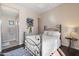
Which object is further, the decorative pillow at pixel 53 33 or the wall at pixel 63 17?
the decorative pillow at pixel 53 33

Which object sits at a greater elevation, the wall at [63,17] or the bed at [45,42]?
the wall at [63,17]

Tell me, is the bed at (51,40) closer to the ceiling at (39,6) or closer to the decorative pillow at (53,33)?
the decorative pillow at (53,33)

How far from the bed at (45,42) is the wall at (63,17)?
11cm

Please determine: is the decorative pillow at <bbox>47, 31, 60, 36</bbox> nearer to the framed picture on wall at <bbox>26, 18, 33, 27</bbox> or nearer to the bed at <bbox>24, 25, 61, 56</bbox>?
the bed at <bbox>24, 25, 61, 56</bbox>

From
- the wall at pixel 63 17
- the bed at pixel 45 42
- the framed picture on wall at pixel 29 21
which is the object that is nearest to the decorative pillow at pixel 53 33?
the bed at pixel 45 42

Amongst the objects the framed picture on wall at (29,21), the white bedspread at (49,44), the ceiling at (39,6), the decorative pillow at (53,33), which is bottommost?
the white bedspread at (49,44)

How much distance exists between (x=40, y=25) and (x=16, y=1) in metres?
0.68

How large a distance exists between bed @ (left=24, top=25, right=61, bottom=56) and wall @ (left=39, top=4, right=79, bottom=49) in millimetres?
107

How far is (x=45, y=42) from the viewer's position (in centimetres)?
162

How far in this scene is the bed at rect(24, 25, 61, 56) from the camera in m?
1.61

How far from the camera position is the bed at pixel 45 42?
1.61m

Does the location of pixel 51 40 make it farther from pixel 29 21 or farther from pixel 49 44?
pixel 29 21

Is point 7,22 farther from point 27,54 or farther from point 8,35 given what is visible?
point 27,54

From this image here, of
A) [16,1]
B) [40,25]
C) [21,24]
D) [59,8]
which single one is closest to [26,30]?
[21,24]
